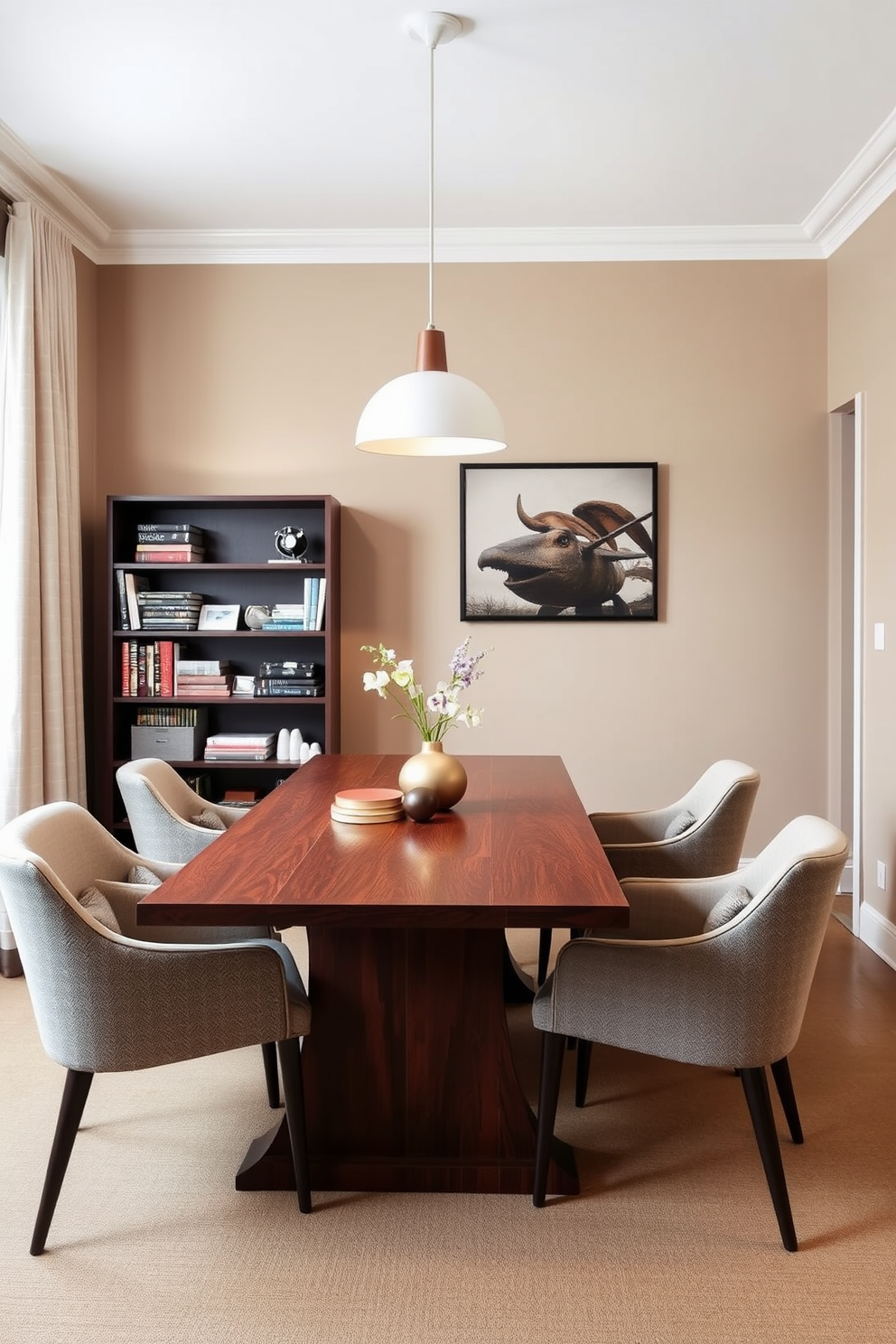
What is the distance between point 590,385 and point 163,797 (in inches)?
107

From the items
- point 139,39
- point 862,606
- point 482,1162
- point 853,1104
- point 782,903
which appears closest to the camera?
point 782,903

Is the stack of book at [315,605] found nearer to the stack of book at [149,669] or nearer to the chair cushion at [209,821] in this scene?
the stack of book at [149,669]

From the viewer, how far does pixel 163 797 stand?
3.11m

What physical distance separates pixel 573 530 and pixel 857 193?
172 centimetres

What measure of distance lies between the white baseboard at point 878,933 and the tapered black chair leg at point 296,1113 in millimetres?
2494

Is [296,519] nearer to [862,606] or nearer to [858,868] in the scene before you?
[862,606]

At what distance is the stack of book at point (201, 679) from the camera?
4391 millimetres

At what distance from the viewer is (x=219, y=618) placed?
14.8 feet

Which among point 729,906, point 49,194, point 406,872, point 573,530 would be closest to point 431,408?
point 406,872

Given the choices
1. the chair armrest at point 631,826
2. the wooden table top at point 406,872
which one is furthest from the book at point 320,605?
the chair armrest at point 631,826

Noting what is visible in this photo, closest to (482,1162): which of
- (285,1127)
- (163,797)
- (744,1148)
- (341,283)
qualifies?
(285,1127)

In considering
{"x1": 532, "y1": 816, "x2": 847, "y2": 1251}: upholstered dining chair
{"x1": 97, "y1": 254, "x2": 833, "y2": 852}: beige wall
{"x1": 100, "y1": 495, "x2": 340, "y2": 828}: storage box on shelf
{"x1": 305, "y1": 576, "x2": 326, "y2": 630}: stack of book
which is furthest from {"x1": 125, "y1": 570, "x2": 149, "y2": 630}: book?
{"x1": 532, "y1": 816, "x2": 847, "y2": 1251}: upholstered dining chair

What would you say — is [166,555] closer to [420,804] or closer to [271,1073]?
[420,804]

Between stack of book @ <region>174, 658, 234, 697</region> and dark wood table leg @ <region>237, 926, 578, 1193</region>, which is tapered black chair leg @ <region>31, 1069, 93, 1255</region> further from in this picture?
stack of book @ <region>174, 658, 234, 697</region>
